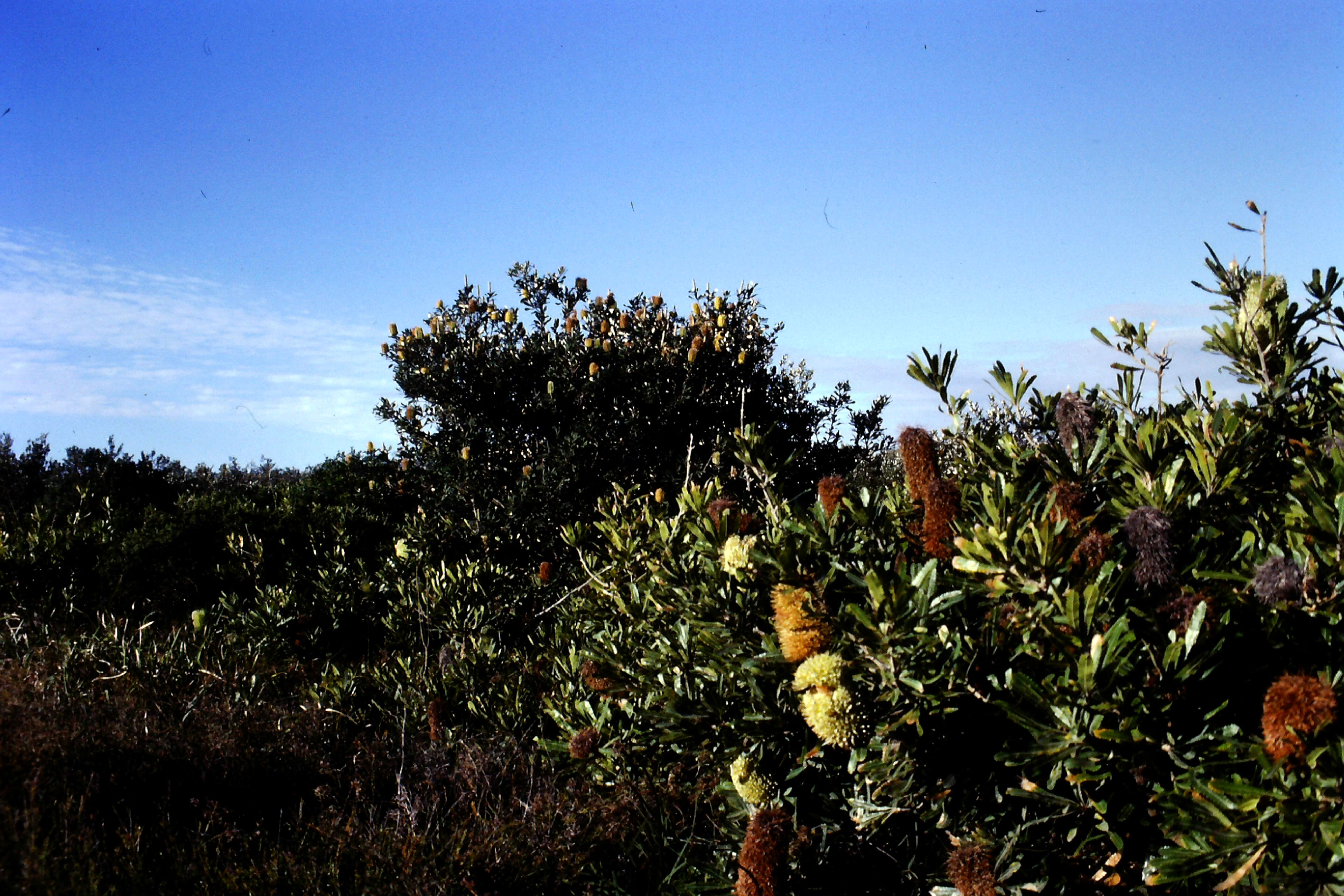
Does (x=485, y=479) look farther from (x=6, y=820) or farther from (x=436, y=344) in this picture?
(x=6, y=820)

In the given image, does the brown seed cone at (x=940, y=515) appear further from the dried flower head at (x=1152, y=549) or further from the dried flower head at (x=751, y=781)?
the dried flower head at (x=751, y=781)

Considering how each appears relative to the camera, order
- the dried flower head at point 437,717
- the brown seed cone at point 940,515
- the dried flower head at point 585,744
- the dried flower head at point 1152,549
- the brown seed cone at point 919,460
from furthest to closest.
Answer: the dried flower head at point 437,717
the dried flower head at point 585,744
the brown seed cone at point 919,460
the brown seed cone at point 940,515
the dried flower head at point 1152,549

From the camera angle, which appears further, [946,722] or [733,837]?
→ [733,837]

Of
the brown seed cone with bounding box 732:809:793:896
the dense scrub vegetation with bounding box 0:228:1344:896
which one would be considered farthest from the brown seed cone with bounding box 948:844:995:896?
the brown seed cone with bounding box 732:809:793:896

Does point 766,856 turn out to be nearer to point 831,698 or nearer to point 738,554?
point 831,698

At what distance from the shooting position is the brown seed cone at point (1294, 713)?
1.62 m

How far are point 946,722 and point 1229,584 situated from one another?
702 mm

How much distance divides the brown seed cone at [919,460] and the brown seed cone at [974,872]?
2.84 ft

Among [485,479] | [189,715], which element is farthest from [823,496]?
[485,479]

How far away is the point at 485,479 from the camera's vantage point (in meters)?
6.92

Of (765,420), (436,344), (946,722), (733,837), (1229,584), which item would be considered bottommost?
(733,837)

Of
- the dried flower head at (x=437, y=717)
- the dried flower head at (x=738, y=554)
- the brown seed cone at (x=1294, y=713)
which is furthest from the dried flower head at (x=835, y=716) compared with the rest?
the dried flower head at (x=437, y=717)

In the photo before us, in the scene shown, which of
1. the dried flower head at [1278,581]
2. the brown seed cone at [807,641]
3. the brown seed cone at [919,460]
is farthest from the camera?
the brown seed cone at [919,460]

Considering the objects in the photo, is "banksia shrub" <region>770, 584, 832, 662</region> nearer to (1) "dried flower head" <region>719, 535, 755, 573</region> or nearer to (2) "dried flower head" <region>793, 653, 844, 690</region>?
(2) "dried flower head" <region>793, 653, 844, 690</region>
